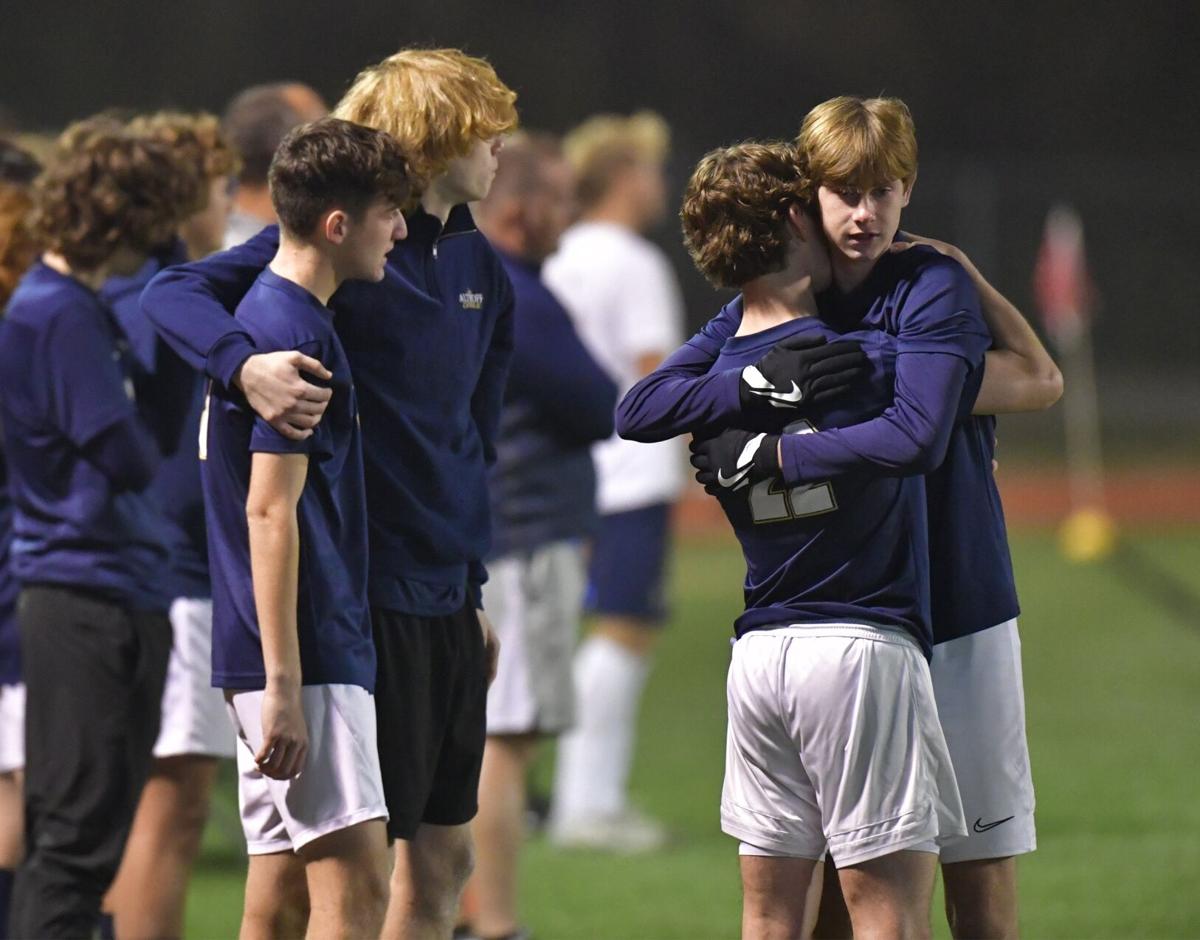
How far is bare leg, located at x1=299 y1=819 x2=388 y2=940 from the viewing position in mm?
3270

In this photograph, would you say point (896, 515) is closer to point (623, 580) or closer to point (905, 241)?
point (905, 241)

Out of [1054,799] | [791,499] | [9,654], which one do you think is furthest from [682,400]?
[1054,799]

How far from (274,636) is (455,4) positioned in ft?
105

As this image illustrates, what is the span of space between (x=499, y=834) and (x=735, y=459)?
2305 mm

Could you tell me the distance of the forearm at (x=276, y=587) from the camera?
3.18 meters

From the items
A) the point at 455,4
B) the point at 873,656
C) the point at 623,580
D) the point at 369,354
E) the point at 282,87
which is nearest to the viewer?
the point at 873,656

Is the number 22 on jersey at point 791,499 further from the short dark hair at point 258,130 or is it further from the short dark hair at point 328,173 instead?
the short dark hair at point 258,130

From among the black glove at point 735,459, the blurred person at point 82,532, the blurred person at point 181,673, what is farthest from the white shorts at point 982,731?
the blurred person at point 181,673

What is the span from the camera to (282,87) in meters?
5.10

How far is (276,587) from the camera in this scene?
3.18 metres

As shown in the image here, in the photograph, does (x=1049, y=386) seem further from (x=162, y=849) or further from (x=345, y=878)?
(x=162, y=849)

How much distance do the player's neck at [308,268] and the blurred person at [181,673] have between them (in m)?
1.10

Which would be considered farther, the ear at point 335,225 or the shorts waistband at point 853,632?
the ear at point 335,225

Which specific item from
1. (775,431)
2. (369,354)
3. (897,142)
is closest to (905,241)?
(897,142)
